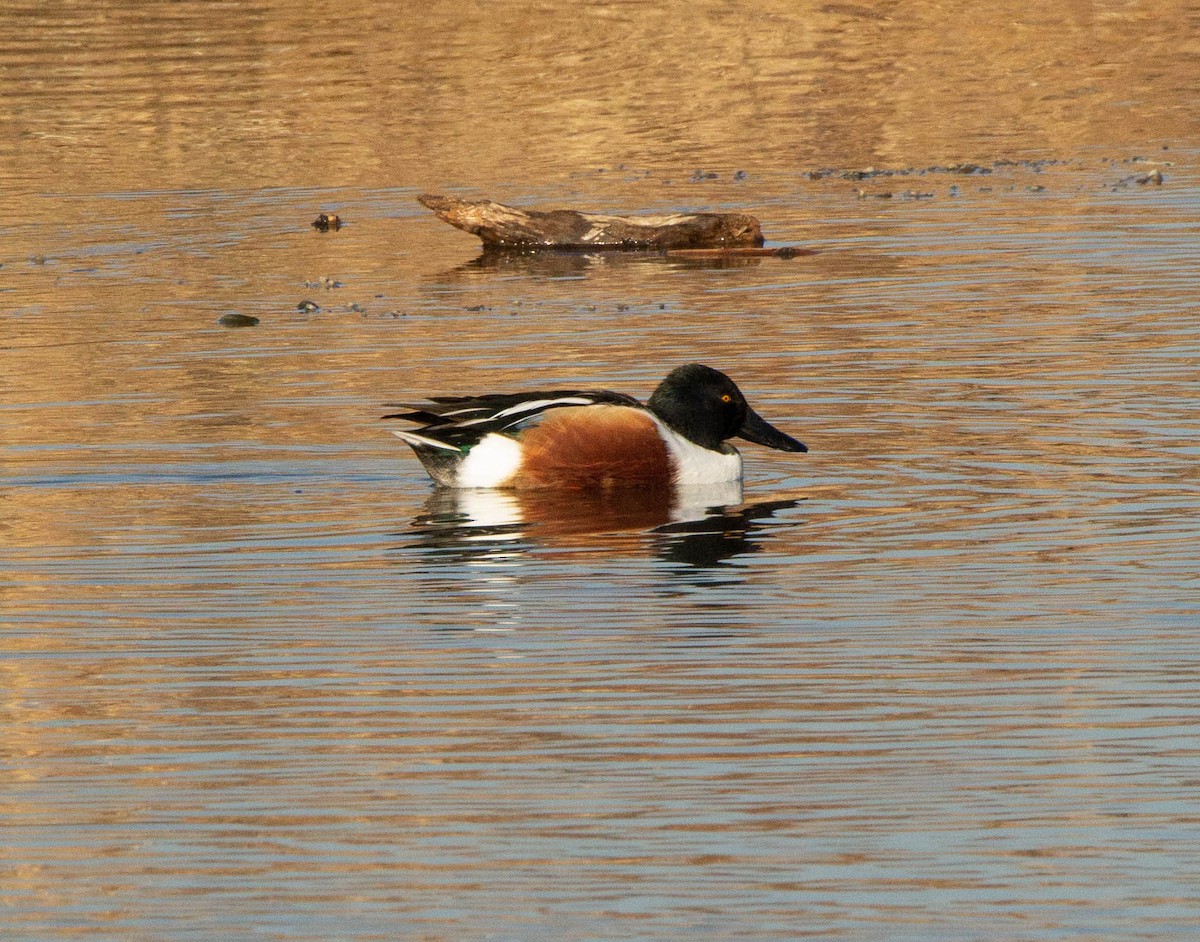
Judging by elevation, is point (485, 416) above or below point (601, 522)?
above

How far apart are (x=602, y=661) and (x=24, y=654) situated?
1938 mm

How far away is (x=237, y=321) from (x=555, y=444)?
5.85 m

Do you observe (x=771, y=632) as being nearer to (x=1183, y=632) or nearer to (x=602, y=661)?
(x=602, y=661)

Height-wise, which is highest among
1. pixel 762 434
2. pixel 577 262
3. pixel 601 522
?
pixel 577 262

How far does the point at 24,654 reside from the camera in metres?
8.07

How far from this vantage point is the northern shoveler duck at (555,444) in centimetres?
1107

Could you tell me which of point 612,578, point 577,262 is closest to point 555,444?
point 612,578

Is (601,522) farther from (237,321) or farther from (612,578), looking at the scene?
(237,321)

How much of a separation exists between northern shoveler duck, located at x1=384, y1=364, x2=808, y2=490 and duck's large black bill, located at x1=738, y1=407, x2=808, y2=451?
204mm

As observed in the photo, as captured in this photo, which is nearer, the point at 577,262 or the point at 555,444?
the point at 555,444

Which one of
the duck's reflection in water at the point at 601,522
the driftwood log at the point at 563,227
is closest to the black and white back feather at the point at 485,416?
the duck's reflection in water at the point at 601,522

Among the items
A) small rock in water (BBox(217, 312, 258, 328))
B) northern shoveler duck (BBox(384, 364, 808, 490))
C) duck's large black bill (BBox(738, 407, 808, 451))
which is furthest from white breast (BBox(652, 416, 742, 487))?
small rock in water (BBox(217, 312, 258, 328))

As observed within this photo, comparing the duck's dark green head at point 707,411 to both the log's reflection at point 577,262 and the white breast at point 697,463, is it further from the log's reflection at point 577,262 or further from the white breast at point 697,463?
the log's reflection at point 577,262

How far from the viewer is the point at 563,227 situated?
19953mm
